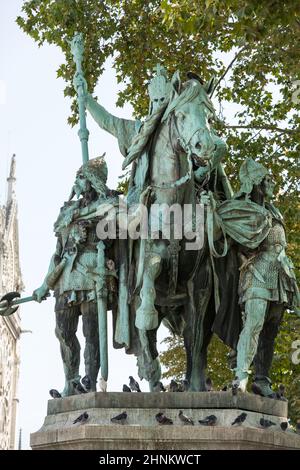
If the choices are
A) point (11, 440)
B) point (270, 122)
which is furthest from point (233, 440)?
point (11, 440)

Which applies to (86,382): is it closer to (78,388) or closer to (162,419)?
(78,388)

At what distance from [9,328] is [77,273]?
55155mm

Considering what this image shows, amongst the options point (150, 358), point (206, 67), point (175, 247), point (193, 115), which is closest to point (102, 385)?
point (150, 358)

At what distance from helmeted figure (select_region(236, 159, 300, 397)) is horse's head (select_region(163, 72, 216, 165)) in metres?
1.15

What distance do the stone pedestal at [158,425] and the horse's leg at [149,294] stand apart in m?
0.70

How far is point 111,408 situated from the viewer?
1042 cm

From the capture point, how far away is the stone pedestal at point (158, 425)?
10.1m

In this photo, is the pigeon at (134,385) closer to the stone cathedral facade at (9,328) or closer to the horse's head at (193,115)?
the horse's head at (193,115)

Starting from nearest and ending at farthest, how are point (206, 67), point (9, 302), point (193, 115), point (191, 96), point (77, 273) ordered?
point (193, 115), point (191, 96), point (77, 273), point (9, 302), point (206, 67)

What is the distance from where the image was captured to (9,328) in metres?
65.9

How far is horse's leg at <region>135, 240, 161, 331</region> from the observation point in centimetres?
1086

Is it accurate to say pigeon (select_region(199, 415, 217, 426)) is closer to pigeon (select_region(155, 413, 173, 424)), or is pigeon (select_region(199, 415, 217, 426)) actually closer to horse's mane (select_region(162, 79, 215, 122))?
pigeon (select_region(155, 413, 173, 424))

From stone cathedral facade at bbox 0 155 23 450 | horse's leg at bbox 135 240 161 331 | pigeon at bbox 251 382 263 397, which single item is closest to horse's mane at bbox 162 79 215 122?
horse's leg at bbox 135 240 161 331

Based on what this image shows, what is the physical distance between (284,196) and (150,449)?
1083cm
